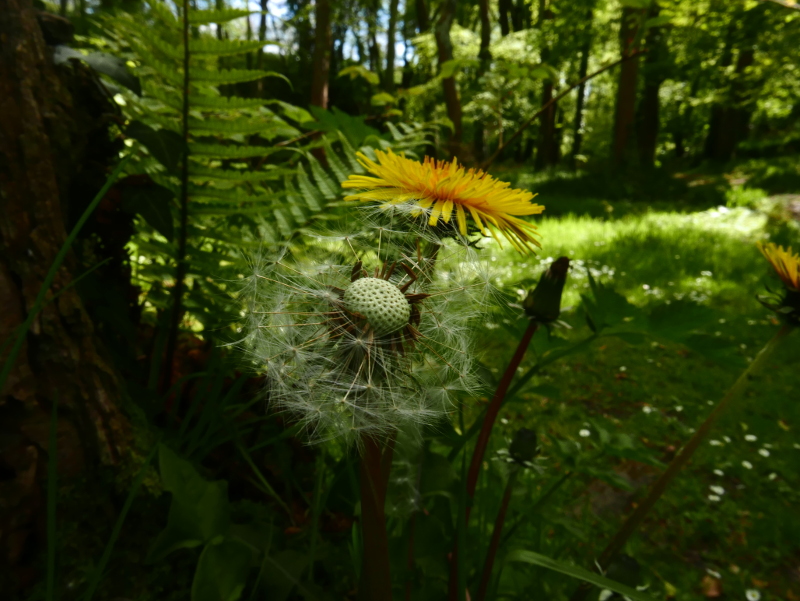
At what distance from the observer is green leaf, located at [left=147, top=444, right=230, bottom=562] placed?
0.94 metres

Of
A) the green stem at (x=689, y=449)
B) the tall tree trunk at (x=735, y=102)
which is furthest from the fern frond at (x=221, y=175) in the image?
the tall tree trunk at (x=735, y=102)

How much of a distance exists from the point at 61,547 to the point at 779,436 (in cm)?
366

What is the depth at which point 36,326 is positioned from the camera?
0.97 meters

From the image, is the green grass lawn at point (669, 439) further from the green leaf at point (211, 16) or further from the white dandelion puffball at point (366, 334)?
the green leaf at point (211, 16)

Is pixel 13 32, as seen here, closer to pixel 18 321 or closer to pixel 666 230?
pixel 18 321

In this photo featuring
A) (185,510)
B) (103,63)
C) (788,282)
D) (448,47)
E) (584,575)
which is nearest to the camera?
(584,575)

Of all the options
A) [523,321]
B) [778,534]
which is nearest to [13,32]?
[523,321]

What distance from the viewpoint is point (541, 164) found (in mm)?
15438

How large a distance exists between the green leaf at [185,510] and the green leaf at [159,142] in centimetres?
74

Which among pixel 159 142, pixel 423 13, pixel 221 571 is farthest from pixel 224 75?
pixel 423 13

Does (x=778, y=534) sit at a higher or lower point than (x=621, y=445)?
lower

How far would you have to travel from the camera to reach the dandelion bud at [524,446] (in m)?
1.16

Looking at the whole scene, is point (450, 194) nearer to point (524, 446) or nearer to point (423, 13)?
point (524, 446)

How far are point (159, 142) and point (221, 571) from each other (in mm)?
1032
